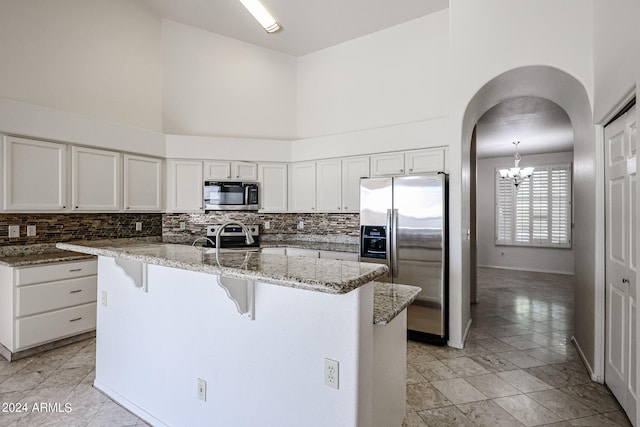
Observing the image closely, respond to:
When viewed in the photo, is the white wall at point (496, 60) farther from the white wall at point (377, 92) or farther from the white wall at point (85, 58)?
the white wall at point (85, 58)

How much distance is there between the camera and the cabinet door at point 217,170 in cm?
475

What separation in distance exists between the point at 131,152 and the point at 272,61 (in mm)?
2717

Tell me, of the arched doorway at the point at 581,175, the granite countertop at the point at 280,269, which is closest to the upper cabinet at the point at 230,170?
the arched doorway at the point at 581,175

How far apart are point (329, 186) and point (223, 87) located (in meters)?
2.37

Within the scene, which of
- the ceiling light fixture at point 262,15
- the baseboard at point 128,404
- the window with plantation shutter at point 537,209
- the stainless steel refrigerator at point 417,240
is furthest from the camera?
the window with plantation shutter at point 537,209

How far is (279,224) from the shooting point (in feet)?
17.3

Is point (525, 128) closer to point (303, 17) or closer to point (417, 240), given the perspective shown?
point (417, 240)

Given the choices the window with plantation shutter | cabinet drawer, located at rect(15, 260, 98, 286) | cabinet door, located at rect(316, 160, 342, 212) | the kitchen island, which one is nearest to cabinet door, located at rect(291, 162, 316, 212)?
cabinet door, located at rect(316, 160, 342, 212)

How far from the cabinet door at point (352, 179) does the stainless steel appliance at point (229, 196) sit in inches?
53.7

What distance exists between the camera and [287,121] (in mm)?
5504

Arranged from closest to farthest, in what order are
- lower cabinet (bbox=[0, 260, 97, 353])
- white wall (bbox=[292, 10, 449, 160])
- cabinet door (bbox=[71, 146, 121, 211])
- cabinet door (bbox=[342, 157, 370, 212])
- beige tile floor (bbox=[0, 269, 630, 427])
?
beige tile floor (bbox=[0, 269, 630, 427]), lower cabinet (bbox=[0, 260, 97, 353]), cabinet door (bbox=[71, 146, 121, 211]), white wall (bbox=[292, 10, 449, 160]), cabinet door (bbox=[342, 157, 370, 212])

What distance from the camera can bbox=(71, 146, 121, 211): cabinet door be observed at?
3666 mm

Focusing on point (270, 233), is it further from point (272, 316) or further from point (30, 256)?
point (272, 316)

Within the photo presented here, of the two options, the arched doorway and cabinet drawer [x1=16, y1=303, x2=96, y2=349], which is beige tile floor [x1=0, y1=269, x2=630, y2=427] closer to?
cabinet drawer [x1=16, y1=303, x2=96, y2=349]
